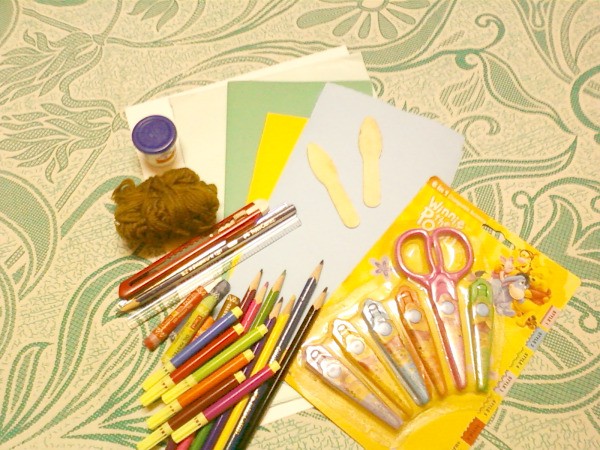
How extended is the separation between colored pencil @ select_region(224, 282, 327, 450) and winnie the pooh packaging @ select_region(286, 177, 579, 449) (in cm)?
1

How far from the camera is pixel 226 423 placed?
51cm

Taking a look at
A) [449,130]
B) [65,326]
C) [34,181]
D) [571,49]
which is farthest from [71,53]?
[571,49]

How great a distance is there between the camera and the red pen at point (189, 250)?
0.55 m

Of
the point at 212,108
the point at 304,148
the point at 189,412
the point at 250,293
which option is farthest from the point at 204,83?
the point at 189,412

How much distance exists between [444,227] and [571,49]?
0.30 m

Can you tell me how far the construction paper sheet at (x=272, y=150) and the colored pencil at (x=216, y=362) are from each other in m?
0.15

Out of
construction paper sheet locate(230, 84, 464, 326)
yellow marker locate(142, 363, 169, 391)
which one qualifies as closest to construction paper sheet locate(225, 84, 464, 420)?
construction paper sheet locate(230, 84, 464, 326)

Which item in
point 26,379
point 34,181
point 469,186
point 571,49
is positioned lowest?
point 26,379

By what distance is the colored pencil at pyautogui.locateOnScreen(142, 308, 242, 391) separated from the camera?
52 centimetres

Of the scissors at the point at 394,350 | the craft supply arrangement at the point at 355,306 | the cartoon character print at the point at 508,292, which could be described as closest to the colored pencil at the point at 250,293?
the craft supply arrangement at the point at 355,306

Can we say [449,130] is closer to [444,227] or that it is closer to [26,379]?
[444,227]

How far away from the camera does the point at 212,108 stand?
0.65 metres

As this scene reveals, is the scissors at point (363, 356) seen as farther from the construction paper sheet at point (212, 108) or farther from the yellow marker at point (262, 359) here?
the construction paper sheet at point (212, 108)

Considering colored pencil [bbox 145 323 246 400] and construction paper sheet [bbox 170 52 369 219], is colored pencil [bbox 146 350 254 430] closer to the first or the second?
colored pencil [bbox 145 323 246 400]
